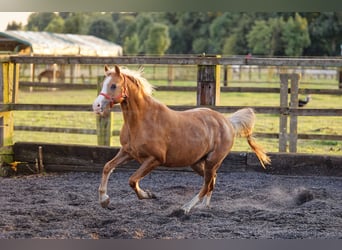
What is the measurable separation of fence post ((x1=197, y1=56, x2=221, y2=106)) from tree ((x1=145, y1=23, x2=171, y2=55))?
14936mm

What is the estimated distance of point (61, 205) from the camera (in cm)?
529

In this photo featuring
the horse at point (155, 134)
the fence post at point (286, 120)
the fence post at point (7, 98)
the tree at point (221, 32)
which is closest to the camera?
the horse at point (155, 134)

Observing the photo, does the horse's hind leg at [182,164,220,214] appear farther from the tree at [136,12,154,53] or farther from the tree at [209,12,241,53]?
the tree at [136,12,154,53]

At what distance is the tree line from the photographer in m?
13.2

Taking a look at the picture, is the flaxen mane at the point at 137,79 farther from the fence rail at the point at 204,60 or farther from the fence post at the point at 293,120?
the fence post at the point at 293,120

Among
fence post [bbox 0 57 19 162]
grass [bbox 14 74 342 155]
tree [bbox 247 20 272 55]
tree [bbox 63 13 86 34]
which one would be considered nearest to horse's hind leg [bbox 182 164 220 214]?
fence post [bbox 0 57 19 162]

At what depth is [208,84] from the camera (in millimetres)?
6914

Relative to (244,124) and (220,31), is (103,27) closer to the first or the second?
(220,31)

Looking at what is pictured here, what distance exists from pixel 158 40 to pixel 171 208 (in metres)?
17.7

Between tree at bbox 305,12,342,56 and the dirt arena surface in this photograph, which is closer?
the dirt arena surface

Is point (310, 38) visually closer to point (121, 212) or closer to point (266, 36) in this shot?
point (266, 36)

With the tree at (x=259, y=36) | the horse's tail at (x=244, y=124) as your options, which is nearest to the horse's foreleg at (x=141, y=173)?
the horse's tail at (x=244, y=124)

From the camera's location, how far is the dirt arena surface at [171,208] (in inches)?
177

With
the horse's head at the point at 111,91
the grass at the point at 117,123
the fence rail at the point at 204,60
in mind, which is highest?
the fence rail at the point at 204,60
